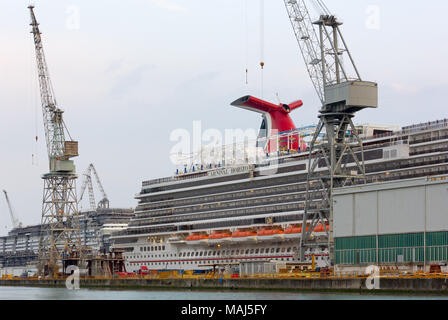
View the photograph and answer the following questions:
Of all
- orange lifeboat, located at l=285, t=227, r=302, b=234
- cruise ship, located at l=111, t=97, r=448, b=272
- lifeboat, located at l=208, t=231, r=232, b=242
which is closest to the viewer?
cruise ship, located at l=111, t=97, r=448, b=272

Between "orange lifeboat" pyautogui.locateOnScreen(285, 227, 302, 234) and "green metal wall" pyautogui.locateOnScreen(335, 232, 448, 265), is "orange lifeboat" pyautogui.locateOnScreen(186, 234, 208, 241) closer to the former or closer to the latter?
"orange lifeboat" pyautogui.locateOnScreen(285, 227, 302, 234)

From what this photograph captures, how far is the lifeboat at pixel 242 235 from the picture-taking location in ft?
396

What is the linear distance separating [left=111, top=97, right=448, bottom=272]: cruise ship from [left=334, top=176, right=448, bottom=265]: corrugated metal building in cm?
1116

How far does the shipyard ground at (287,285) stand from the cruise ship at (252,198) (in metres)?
7.46

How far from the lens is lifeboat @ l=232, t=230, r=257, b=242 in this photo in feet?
396

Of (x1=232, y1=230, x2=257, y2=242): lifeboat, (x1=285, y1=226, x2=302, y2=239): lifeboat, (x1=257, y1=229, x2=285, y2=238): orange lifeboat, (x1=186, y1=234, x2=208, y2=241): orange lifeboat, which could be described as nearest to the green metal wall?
(x1=285, y1=226, x2=302, y2=239): lifeboat

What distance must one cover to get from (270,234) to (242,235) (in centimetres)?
670

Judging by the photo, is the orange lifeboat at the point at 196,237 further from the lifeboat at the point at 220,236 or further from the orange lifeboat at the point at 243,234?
the orange lifeboat at the point at 243,234

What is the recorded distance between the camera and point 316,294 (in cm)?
8381

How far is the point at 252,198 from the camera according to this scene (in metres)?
125

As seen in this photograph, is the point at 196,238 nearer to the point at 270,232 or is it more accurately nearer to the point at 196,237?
the point at 196,237
